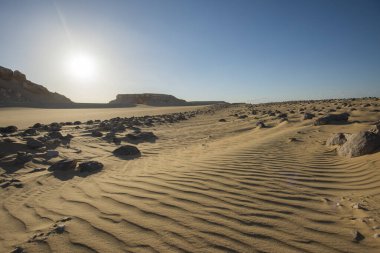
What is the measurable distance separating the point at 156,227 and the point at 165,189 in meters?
1.07

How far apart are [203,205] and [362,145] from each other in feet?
11.6

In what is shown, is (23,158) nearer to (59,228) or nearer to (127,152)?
(127,152)

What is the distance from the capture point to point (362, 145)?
16.4 ft

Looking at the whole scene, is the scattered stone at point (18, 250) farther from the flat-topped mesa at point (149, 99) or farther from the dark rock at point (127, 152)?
the flat-topped mesa at point (149, 99)

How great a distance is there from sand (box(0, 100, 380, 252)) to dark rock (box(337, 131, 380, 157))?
0.56 ft

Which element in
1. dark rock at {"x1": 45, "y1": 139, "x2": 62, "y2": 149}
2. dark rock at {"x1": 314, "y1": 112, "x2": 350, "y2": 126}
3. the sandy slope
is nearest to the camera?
dark rock at {"x1": 45, "y1": 139, "x2": 62, "y2": 149}

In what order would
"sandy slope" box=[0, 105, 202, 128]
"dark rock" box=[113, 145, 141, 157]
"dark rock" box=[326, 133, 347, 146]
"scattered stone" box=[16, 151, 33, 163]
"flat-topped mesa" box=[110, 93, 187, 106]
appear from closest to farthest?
"scattered stone" box=[16, 151, 33, 163] < "dark rock" box=[326, 133, 347, 146] < "dark rock" box=[113, 145, 141, 157] < "sandy slope" box=[0, 105, 202, 128] < "flat-topped mesa" box=[110, 93, 187, 106]

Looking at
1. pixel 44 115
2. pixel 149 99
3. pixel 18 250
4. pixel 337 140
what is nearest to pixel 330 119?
pixel 337 140

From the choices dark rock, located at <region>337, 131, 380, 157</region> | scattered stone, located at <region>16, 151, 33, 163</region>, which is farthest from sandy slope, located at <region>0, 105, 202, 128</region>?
dark rock, located at <region>337, 131, 380, 157</region>

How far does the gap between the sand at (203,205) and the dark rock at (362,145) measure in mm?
170

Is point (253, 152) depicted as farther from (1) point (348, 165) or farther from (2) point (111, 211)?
(2) point (111, 211)

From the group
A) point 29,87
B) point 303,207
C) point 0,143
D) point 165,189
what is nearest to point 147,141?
point 0,143

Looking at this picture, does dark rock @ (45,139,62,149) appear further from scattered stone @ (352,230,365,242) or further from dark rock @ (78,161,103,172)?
scattered stone @ (352,230,365,242)

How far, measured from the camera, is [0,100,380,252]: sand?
2.39m
